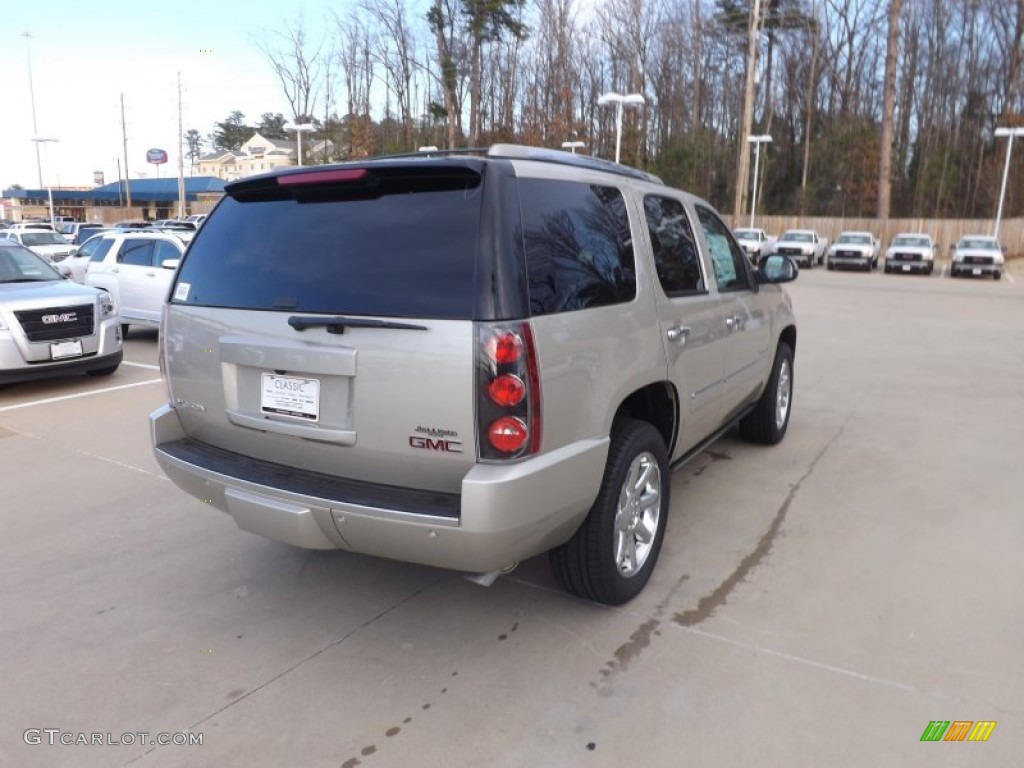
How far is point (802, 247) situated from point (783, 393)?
29.6 m

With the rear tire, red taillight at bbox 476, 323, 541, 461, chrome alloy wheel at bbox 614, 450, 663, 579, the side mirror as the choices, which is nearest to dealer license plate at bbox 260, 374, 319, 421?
red taillight at bbox 476, 323, 541, 461

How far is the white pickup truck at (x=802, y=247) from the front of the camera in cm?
3312

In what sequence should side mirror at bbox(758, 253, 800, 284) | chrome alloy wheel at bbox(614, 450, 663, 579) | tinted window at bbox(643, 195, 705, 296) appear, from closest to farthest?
chrome alloy wheel at bbox(614, 450, 663, 579), tinted window at bbox(643, 195, 705, 296), side mirror at bbox(758, 253, 800, 284)

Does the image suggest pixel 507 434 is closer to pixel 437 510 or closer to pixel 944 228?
pixel 437 510

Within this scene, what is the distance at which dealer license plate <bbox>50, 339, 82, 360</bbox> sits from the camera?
7.75m

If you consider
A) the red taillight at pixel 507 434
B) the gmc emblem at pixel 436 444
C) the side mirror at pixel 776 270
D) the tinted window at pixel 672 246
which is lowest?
the gmc emblem at pixel 436 444

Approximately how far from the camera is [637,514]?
3510mm

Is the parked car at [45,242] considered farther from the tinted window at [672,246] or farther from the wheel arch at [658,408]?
the wheel arch at [658,408]

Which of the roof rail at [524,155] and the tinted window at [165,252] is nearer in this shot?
the roof rail at [524,155]

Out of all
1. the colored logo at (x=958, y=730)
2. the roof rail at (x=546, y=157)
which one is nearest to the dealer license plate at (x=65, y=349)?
the roof rail at (x=546, y=157)

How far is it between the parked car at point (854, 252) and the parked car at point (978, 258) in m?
3.32

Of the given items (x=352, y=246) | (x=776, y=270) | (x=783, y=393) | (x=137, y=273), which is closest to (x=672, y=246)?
(x=776, y=270)

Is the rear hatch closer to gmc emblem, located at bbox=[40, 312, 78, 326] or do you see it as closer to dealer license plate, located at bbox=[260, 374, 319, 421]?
dealer license plate, located at bbox=[260, 374, 319, 421]

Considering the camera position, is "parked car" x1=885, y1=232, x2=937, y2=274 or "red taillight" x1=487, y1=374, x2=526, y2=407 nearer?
"red taillight" x1=487, y1=374, x2=526, y2=407
